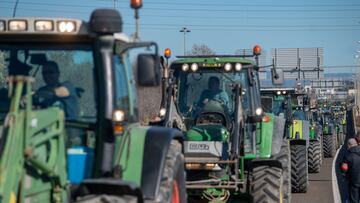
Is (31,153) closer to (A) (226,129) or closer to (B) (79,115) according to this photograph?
(B) (79,115)

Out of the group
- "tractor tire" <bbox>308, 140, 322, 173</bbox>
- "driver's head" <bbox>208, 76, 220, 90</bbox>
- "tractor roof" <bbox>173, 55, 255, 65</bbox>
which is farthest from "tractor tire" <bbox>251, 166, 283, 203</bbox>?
"tractor tire" <bbox>308, 140, 322, 173</bbox>

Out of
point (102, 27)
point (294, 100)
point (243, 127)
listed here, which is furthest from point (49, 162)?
point (294, 100)

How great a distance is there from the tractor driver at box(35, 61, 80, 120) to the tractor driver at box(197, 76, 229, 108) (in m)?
5.24

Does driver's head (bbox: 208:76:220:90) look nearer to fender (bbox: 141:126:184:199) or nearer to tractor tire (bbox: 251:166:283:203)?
tractor tire (bbox: 251:166:283:203)

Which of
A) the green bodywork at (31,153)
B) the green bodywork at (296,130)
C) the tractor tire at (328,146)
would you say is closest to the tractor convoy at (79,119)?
the green bodywork at (31,153)

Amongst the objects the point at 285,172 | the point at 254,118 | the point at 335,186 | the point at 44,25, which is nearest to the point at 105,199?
the point at 44,25

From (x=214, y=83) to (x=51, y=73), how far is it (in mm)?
5362

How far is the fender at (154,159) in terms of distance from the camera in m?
6.83

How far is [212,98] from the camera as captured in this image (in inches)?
471

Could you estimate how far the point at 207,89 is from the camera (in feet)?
39.8

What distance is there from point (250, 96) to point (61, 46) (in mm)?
5415

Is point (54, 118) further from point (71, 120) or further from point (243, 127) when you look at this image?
point (243, 127)

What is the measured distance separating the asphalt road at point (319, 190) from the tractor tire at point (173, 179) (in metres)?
8.61

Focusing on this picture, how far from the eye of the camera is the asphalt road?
16750mm
